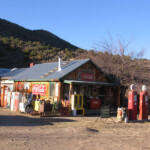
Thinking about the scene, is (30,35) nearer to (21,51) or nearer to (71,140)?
(21,51)

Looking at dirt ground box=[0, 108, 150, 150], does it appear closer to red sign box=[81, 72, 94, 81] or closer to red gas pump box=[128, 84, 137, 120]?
red gas pump box=[128, 84, 137, 120]

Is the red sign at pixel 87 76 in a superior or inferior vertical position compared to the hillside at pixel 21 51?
inferior

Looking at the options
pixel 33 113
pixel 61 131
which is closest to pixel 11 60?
pixel 33 113

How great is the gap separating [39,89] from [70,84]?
360 cm

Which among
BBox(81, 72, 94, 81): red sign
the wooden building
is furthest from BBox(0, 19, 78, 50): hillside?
BBox(81, 72, 94, 81): red sign

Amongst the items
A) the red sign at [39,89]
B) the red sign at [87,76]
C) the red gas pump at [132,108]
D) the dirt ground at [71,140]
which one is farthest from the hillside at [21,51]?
the dirt ground at [71,140]

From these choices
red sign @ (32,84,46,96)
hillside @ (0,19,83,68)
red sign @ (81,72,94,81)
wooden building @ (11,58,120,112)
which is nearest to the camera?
wooden building @ (11,58,120,112)

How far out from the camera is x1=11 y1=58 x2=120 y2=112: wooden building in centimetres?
1795

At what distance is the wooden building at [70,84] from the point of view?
58.9 feet

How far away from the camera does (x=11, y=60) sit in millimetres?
46031

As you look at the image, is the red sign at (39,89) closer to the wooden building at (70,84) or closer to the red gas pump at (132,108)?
the wooden building at (70,84)

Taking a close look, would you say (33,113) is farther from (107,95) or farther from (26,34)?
(26,34)

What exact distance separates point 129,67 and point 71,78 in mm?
6356

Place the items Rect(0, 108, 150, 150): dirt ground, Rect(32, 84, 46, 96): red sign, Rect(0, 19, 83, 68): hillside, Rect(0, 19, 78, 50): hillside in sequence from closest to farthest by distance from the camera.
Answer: Rect(0, 108, 150, 150): dirt ground → Rect(32, 84, 46, 96): red sign → Rect(0, 19, 83, 68): hillside → Rect(0, 19, 78, 50): hillside
